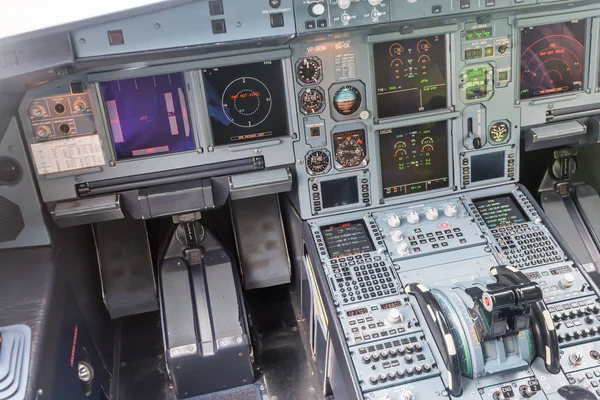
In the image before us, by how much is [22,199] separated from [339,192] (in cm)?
181

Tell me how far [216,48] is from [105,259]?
183 cm

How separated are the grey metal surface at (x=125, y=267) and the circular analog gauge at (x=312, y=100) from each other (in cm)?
155

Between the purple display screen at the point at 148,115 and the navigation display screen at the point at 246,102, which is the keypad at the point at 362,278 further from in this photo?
the purple display screen at the point at 148,115

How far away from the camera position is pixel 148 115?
10.4 ft

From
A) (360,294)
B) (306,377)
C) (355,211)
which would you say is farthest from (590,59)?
(306,377)

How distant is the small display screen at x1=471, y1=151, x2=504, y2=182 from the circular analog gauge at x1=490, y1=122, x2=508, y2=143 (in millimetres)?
91

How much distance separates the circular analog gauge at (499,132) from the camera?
3.59 metres

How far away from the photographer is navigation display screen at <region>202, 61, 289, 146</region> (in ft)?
10.4

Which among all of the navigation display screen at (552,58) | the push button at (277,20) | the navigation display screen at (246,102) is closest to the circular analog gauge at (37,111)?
the navigation display screen at (246,102)

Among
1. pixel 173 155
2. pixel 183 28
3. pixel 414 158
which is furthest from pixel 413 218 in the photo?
pixel 183 28

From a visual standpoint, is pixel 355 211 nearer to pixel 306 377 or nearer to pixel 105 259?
pixel 306 377

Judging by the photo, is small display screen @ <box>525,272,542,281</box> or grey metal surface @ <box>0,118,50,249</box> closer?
grey metal surface @ <box>0,118,50,249</box>

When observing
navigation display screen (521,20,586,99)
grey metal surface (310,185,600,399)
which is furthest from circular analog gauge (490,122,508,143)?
grey metal surface (310,185,600,399)

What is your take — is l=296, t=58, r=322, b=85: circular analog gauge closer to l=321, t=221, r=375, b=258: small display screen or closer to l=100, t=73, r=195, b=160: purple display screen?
l=100, t=73, r=195, b=160: purple display screen
